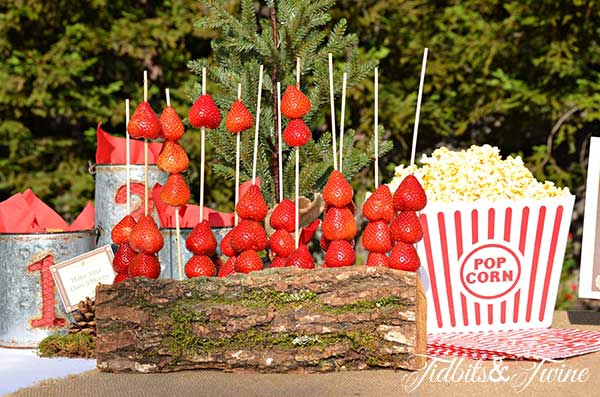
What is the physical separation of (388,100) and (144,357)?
3.10 m

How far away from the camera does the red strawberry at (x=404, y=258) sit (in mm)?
2352

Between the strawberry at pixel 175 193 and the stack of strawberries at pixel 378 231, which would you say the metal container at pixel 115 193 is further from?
the stack of strawberries at pixel 378 231

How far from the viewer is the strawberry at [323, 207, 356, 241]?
2.40m

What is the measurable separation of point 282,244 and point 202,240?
23 cm

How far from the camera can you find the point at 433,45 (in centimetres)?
521

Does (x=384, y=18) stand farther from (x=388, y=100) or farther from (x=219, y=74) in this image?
(x=219, y=74)

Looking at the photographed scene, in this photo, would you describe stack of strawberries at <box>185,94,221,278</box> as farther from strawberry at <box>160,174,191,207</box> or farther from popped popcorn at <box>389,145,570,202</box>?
popped popcorn at <box>389,145,570,202</box>

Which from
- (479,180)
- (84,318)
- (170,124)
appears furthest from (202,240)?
(479,180)

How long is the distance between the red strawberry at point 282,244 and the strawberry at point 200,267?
0.19m

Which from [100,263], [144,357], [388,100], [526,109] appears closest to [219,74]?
[100,263]

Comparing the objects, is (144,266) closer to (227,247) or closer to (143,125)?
(227,247)

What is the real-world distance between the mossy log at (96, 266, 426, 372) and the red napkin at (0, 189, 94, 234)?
1.87 feet

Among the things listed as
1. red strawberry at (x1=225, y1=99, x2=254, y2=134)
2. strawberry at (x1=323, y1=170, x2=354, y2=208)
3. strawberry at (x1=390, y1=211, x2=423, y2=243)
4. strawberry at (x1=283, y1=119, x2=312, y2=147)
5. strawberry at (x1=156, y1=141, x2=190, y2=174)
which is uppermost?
red strawberry at (x1=225, y1=99, x2=254, y2=134)

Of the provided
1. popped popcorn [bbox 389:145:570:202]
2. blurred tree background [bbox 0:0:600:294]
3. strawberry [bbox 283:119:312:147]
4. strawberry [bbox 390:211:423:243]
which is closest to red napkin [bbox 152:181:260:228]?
strawberry [bbox 283:119:312:147]
